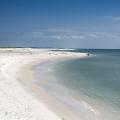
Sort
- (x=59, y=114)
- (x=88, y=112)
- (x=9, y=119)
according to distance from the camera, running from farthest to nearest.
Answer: (x=88, y=112)
(x=59, y=114)
(x=9, y=119)

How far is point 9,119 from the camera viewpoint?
1220 centimetres

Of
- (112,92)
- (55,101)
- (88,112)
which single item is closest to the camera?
(88,112)

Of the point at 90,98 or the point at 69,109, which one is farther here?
the point at 90,98

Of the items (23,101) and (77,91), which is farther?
(77,91)

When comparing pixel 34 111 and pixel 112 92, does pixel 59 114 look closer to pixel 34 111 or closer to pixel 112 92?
pixel 34 111

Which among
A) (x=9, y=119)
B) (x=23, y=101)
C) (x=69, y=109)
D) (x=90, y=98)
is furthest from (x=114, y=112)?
(x=9, y=119)

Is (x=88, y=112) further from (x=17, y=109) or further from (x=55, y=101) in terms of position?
(x=17, y=109)

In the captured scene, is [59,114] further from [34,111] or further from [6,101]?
[6,101]

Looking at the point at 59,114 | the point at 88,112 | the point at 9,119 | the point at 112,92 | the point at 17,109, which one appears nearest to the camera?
the point at 9,119

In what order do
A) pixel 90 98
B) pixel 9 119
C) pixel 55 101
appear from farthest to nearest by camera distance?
1. pixel 90 98
2. pixel 55 101
3. pixel 9 119

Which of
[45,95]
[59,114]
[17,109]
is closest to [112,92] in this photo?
[45,95]

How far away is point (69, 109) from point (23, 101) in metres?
2.76

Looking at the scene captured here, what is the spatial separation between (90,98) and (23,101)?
580 cm

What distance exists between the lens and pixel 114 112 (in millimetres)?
15891
